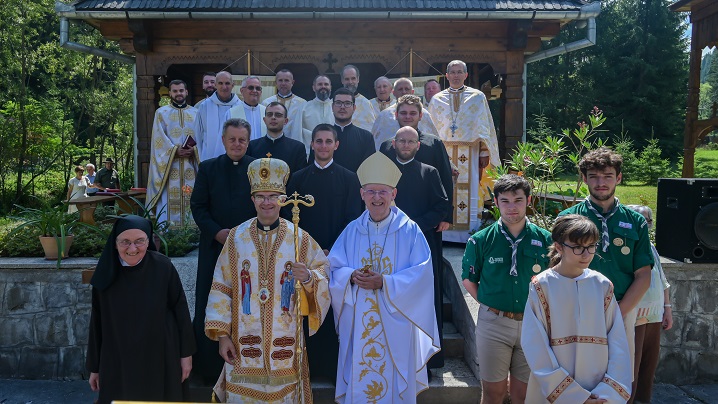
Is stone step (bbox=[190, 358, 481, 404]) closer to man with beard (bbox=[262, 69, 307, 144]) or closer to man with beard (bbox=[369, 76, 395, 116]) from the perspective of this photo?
man with beard (bbox=[262, 69, 307, 144])

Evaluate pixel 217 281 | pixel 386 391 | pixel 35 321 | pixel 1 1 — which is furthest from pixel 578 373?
pixel 1 1

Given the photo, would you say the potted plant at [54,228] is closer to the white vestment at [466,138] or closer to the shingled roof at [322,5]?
the shingled roof at [322,5]

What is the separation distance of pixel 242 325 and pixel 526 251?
192cm

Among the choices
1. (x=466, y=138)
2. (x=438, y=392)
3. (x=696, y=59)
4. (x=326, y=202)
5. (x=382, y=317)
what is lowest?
(x=438, y=392)

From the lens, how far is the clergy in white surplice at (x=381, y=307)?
4.22 metres

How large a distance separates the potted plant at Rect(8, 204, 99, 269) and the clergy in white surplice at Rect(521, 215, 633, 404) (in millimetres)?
4685

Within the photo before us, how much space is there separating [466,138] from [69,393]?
546 cm

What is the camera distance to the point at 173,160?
8.90 meters

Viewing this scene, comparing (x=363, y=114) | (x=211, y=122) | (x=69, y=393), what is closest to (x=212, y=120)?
(x=211, y=122)

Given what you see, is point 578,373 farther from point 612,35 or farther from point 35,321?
point 612,35

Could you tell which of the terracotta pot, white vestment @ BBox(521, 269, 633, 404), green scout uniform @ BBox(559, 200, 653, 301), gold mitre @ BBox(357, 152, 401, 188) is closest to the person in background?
green scout uniform @ BBox(559, 200, 653, 301)

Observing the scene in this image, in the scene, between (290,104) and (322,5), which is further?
(322,5)

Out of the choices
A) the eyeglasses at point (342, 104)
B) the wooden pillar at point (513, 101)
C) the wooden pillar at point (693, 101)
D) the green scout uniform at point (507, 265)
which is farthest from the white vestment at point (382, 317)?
the wooden pillar at point (693, 101)

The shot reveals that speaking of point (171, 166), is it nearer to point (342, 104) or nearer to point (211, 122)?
point (211, 122)
